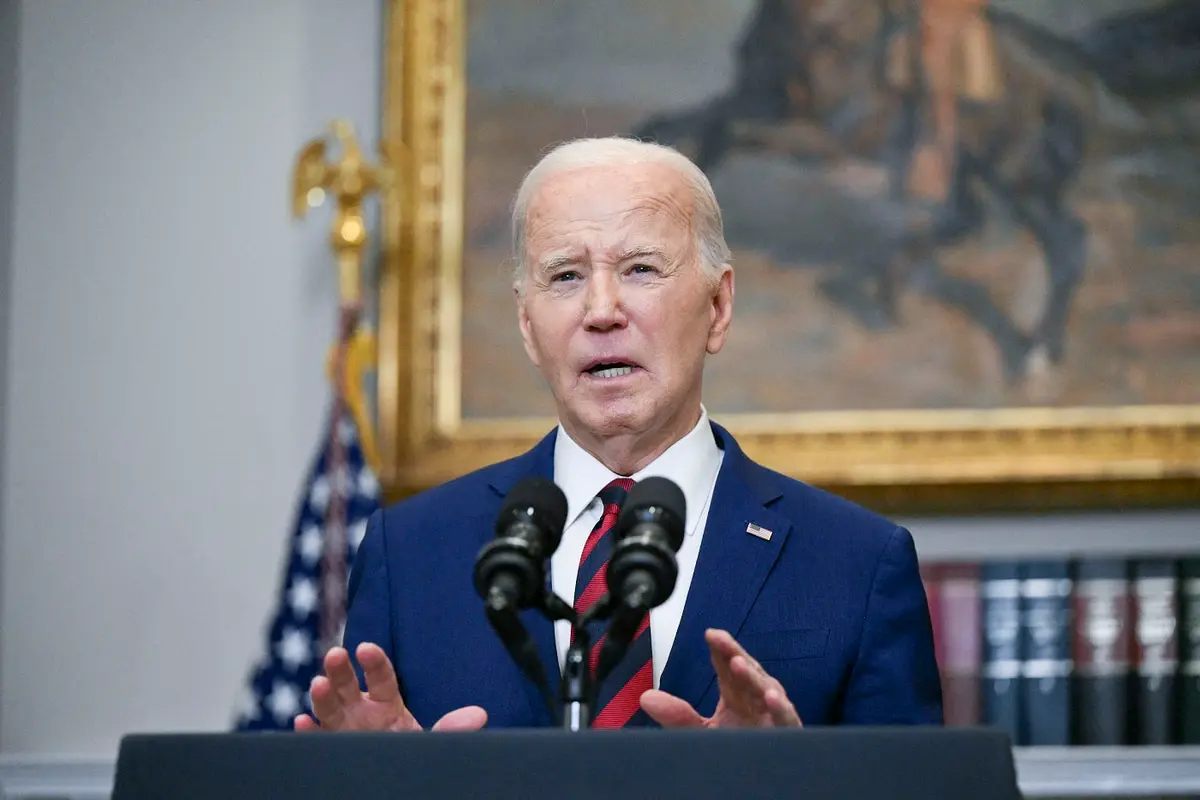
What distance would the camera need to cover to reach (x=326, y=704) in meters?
1.98

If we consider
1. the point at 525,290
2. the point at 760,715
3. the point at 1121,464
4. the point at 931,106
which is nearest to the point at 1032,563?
the point at 1121,464

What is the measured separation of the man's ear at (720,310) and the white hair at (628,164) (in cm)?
3

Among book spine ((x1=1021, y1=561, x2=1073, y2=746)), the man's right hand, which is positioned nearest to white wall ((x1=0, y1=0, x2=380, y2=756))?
book spine ((x1=1021, y1=561, x2=1073, y2=746))

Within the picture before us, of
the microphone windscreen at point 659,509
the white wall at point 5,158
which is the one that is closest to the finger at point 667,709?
the microphone windscreen at point 659,509

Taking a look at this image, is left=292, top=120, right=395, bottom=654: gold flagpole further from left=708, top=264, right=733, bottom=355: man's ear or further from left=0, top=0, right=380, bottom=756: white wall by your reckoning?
left=708, top=264, right=733, bottom=355: man's ear

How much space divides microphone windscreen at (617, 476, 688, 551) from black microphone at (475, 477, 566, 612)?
9 centimetres

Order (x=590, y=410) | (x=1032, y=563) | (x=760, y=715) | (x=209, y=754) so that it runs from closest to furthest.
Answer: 1. (x=209, y=754)
2. (x=760, y=715)
3. (x=590, y=410)
4. (x=1032, y=563)

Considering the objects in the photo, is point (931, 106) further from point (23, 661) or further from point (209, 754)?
point (209, 754)

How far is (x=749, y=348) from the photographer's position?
17.4 ft

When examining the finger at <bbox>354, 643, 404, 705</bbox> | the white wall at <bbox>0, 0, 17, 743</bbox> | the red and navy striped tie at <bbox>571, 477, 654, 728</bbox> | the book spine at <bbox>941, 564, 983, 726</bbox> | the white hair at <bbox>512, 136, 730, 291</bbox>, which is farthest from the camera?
the white wall at <bbox>0, 0, 17, 743</bbox>

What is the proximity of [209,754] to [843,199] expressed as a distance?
13.2 feet

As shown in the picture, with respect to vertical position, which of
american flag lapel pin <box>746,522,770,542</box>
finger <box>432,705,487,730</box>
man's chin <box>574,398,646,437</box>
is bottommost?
finger <box>432,705,487,730</box>

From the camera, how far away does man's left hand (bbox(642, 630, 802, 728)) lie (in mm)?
1826

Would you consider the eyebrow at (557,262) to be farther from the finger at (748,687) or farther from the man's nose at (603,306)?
the finger at (748,687)
